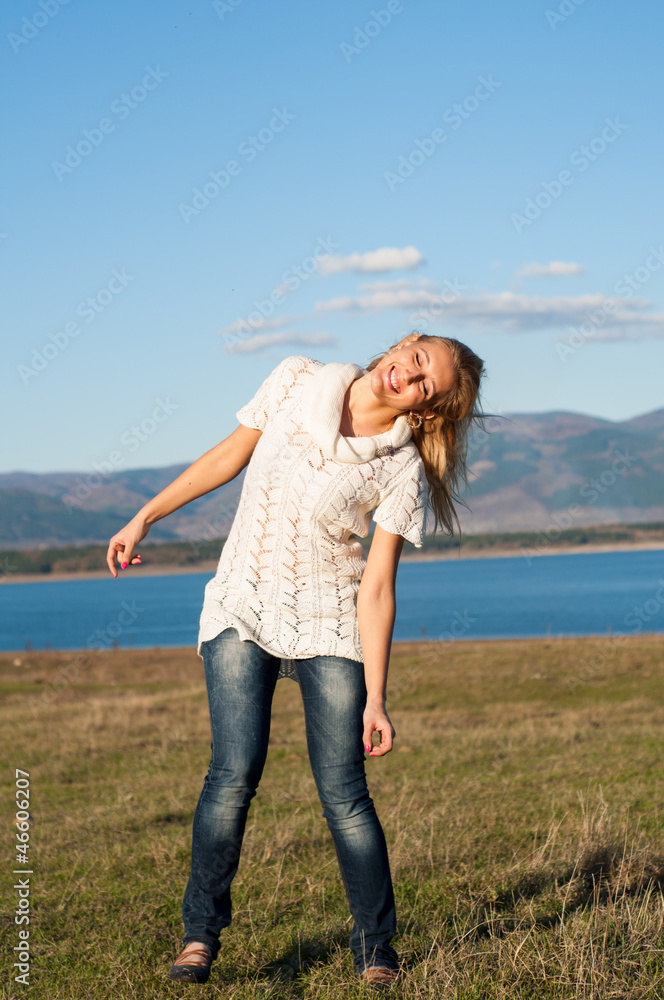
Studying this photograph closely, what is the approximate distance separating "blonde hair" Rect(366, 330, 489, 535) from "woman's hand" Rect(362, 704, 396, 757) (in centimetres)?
66

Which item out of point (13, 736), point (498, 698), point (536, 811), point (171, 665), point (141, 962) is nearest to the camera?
point (141, 962)

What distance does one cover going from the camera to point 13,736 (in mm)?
10727

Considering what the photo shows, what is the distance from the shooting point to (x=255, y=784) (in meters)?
2.72

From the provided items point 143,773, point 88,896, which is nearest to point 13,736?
point 143,773

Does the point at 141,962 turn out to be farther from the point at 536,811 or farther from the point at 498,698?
the point at 498,698

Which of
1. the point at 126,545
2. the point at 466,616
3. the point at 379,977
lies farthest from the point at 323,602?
the point at 466,616

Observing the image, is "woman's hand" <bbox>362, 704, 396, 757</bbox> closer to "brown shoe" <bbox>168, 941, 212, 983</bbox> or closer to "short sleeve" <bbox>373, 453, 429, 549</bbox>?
"short sleeve" <bbox>373, 453, 429, 549</bbox>

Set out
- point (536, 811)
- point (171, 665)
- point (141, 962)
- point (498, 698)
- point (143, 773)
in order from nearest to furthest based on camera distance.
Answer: point (141, 962)
point (536, 811)
point (143, 773)
point (498, 698)
point (171, 665)

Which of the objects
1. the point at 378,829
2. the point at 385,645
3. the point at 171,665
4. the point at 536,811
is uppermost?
the point at 385,645

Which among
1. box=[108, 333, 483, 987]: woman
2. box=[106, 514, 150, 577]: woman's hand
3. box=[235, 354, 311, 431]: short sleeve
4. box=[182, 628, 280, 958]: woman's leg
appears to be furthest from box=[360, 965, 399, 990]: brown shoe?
box=[235, 354, 311, 431]: short sleeve

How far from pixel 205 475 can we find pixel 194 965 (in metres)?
1.44

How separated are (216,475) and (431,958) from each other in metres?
1.60

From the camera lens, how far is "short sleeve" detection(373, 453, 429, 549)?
9.17ft

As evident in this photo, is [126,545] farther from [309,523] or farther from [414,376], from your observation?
[414,376]
